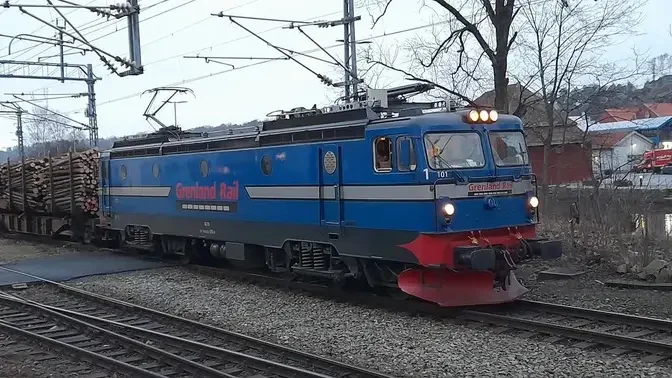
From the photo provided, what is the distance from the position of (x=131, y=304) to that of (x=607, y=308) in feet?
25.0

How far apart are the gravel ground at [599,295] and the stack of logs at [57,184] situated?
1397 centimetres

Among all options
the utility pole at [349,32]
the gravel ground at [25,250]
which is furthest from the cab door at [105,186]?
the utility pole at [349,32]

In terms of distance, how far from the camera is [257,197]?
1359cm

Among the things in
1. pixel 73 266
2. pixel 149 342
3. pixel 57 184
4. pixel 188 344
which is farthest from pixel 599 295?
pixel 57 184

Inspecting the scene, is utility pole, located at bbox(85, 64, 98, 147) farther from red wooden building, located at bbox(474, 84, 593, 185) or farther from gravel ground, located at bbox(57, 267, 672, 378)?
gravel ground, located at bbox(57, 267, 672, 378)

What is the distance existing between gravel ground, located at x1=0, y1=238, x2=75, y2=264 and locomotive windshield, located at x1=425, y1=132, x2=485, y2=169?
13120 mm

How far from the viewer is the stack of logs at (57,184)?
2173 cm

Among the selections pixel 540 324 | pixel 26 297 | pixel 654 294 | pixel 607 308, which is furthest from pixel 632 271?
pixel 26 297

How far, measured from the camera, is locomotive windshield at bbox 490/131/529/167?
11055 millimetres

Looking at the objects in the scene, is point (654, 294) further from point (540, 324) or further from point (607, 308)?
point (540, 324)

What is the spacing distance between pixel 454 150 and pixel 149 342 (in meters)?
5.19

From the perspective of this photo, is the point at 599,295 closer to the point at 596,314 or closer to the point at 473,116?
the point at 596,314

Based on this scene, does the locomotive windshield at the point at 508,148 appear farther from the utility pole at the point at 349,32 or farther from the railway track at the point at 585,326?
the utility pole at the point at 349,32

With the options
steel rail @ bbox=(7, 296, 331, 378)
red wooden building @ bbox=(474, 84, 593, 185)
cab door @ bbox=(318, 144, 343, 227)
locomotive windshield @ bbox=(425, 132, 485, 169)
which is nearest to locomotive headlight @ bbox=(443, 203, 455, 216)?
locomotive windshield @ bbox=(425, 132, 485, 169)
